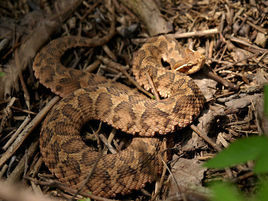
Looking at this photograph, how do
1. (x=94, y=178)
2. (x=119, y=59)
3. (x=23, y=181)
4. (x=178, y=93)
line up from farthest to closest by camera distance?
(x=119, y=59), (x=178, y=93), (x=23, y=181), (x=94, y=178)

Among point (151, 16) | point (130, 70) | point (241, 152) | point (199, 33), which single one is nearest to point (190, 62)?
point (199, 33)

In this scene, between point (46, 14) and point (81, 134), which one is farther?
point (46, 14)

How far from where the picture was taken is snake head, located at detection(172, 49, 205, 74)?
14.3 feet

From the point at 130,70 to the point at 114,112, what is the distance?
132 centimetres

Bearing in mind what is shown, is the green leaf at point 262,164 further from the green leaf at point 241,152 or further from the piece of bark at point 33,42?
the piece of bark at point 33,42

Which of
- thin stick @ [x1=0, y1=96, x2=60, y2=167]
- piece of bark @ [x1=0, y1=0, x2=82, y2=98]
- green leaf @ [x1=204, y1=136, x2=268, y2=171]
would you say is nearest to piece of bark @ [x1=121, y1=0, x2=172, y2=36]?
piece of bark @ [x1=0, y1=0, x2=82, y2=98]

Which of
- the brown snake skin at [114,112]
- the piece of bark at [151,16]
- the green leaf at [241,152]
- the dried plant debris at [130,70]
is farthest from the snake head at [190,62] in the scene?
the green leaf at [241,152]

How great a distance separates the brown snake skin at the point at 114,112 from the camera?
3500 mm

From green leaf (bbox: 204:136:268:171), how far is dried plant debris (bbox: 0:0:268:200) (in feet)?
4.80

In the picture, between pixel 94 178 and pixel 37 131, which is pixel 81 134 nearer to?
pixel 37 131

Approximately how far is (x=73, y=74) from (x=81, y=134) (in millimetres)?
1299

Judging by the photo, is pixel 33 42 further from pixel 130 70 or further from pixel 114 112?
pixel 114 112

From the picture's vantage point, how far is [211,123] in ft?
12.2

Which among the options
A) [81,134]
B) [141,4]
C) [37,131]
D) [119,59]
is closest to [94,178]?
[81,134]
